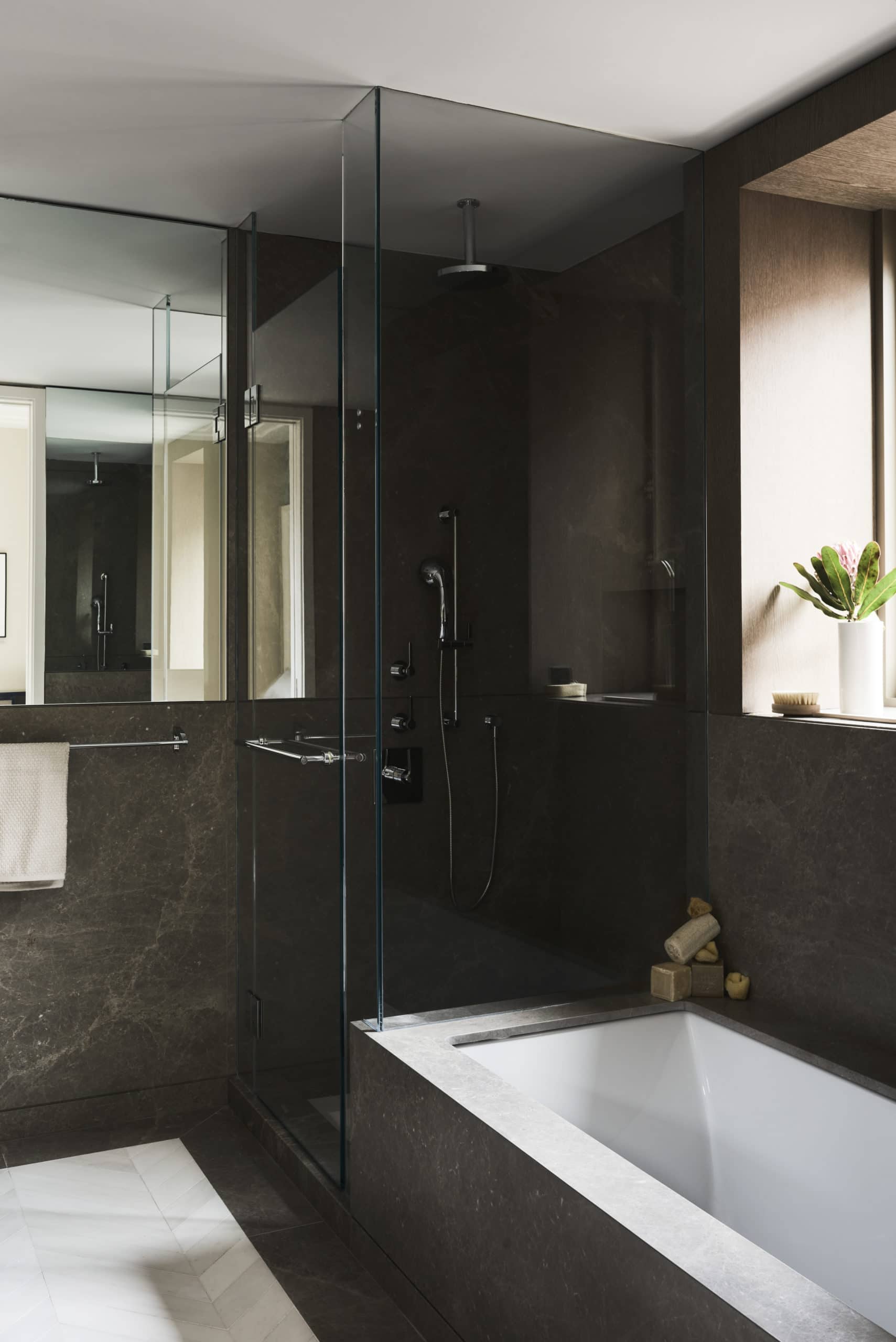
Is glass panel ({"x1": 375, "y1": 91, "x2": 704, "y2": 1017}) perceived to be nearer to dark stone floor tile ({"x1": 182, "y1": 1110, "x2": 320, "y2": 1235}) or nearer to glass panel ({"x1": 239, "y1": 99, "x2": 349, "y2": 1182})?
glass panel ({"x1": 239, "y1": 99, "x2": 349, "y2": 1182})

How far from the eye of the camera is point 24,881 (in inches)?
122

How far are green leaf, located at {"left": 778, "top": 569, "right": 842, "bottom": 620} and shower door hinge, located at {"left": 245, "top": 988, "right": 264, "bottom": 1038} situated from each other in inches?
72.7

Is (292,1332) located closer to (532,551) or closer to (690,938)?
(690,938)

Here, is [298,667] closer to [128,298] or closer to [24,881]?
[24,881]

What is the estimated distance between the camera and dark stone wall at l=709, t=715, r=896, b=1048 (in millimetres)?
2385

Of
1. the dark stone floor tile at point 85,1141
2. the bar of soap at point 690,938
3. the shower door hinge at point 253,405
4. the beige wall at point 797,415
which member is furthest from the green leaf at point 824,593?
the dark stone floor tile at point 85,1141

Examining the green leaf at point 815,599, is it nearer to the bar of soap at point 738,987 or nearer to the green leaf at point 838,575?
the green leaf at point 838,575

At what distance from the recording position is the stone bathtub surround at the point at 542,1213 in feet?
4.91

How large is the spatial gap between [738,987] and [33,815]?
1.89m

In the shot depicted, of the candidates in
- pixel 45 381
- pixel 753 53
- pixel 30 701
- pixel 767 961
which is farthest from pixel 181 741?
pixel 753 53

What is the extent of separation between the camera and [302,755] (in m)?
2.98

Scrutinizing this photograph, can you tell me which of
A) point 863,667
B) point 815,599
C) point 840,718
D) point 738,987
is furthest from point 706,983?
point 815,599

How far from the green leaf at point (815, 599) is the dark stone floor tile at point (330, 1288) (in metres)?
1.75

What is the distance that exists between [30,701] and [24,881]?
488 mm
